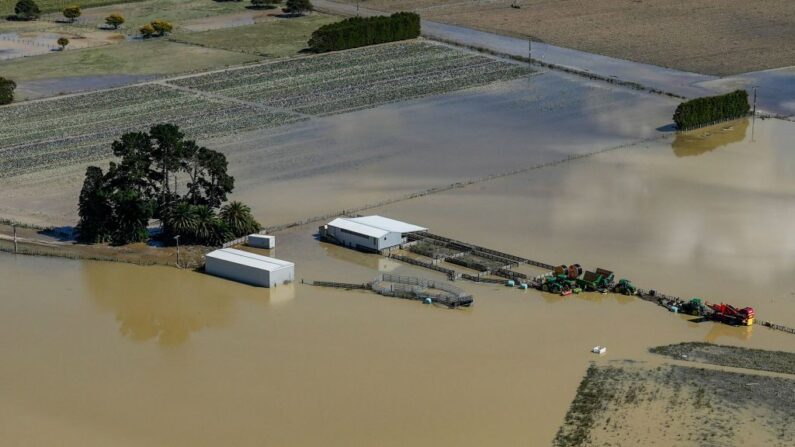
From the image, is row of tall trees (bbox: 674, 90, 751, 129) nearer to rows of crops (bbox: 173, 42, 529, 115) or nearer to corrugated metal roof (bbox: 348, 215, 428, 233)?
rows of crops (bbox: 173, 42, 529, 115)

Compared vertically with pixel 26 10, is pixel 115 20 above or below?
below

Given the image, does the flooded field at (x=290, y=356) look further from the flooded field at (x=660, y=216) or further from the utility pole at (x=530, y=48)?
the utility pole at (x=530, y=48)

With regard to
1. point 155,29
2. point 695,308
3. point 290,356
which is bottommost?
point 290,356

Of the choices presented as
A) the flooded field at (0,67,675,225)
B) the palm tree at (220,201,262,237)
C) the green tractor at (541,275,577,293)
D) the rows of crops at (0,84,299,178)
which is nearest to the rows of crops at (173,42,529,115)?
the flooded field at (0,67,675,225)

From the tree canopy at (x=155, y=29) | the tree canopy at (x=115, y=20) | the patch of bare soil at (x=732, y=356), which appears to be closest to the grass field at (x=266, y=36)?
the tree canopy at (x=155, y=29)

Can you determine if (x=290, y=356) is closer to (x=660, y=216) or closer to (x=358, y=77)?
(x=660, y=216)

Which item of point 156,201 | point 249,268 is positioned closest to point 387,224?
point 249,268

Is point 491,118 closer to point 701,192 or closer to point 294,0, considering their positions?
point 701,192
